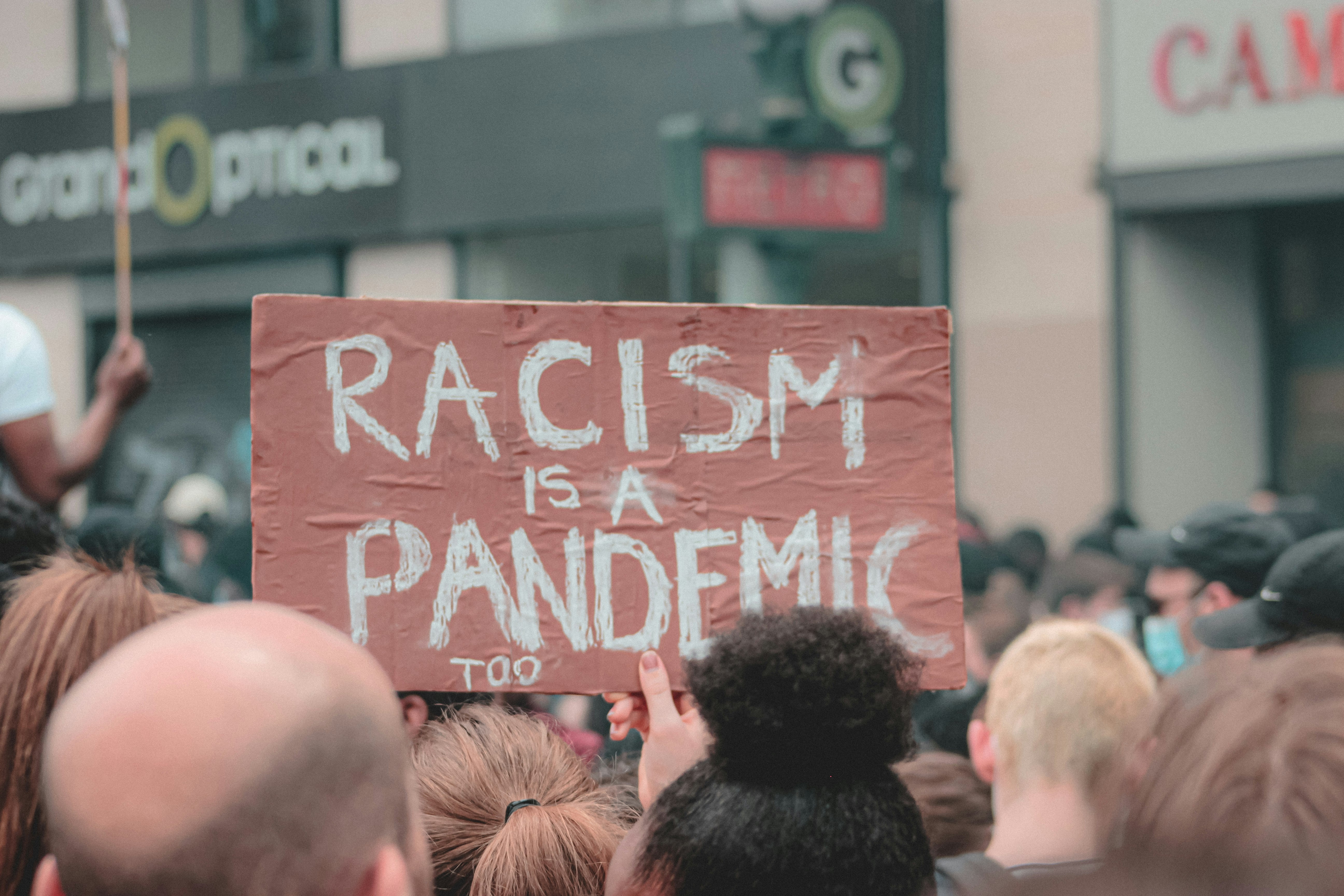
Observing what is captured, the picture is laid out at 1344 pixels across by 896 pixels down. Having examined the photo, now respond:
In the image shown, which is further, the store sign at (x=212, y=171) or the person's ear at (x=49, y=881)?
the store sign at (x=212, y=171)

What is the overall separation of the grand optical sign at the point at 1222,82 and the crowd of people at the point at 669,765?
7.04 m

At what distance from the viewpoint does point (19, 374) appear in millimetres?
3365

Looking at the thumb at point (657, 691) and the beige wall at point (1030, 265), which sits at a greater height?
the beige wall at point (1030, 265)

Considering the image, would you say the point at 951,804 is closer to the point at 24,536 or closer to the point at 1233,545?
the point at 1233,545

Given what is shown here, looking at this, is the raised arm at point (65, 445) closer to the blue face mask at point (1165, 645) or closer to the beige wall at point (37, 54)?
the blue face mask at point (1165, 645)

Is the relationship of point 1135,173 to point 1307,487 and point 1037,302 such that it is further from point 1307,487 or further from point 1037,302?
point 1307,487

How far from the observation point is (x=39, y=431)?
343 centimetres

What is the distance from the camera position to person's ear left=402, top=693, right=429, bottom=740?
9.11 ft

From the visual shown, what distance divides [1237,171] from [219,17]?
29.2 feet

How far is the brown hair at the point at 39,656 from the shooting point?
1663 mm

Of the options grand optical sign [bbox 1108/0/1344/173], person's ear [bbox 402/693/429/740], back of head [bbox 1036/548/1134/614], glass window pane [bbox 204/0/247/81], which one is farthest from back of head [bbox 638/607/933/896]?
glass window pane [bbox 204/0/247/81]

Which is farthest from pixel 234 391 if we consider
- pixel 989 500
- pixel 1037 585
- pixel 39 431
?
pixel 39 431

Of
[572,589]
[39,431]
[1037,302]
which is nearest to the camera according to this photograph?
[572,589]

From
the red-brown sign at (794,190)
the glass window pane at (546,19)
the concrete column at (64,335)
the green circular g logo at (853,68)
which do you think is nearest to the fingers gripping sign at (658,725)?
the red-brown sign at (794,190)
